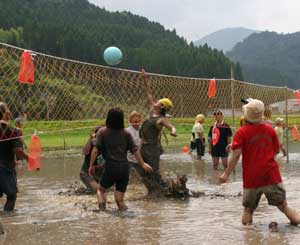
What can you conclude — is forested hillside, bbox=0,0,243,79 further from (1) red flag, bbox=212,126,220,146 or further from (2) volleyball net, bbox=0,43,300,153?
(1) red flag, bbox=212,126,220,146

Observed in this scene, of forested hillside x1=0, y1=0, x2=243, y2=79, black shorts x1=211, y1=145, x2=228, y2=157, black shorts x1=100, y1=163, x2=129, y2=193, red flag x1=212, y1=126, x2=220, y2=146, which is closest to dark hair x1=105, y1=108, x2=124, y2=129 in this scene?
black shorts x1=100, y1=163, x2=129, y2=193

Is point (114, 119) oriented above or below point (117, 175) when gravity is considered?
above

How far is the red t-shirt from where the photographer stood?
264 inches

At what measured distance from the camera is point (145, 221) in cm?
745

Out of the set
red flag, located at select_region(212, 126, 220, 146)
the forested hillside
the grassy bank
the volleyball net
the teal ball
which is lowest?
the grassy bank

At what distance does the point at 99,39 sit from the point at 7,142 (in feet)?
412

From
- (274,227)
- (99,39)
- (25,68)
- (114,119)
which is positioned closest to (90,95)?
(25,68)

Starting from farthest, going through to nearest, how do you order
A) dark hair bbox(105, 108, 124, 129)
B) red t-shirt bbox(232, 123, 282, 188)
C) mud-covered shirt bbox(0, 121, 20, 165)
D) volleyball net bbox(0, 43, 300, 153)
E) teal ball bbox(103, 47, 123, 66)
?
volleyball net bbox(0, 43, 300, 153), teal ball bbox(103, 47, 123, 66), mud-covered shirt bbox(0, 121, 20, 165), dark hair bbox(105, 108, 124, 129), red t-shirt bbox(232, 123, 282, 188)

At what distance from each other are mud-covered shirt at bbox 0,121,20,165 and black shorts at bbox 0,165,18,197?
0.10 m

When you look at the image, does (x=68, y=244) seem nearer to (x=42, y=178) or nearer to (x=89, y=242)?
(x=89, y=242)

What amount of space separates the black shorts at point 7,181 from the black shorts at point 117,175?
1.24m

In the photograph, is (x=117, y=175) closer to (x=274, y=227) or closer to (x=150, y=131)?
(x=150, y=131)

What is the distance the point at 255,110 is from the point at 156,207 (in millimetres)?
2564

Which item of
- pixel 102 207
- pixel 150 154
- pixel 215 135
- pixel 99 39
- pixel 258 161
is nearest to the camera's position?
pixel 258 161
